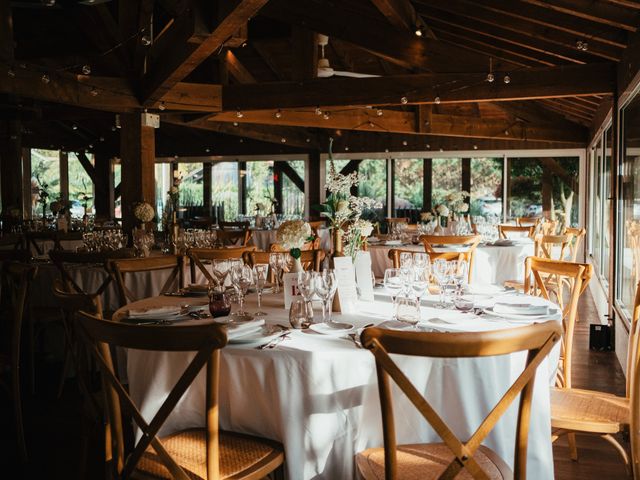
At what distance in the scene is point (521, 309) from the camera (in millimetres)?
2729

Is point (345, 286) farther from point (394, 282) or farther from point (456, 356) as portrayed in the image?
point (456, 356)

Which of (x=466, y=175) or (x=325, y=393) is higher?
(x=466, y=175)

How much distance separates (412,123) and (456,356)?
9459 millimetres

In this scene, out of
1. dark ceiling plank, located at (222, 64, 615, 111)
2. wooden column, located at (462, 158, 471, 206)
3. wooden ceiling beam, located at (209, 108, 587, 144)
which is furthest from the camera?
wooden column, located at (462, 158, 471, 206)

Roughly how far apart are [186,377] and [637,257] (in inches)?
158

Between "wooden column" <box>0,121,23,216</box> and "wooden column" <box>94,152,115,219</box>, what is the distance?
243 inches

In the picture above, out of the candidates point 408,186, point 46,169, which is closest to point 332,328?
point 408,186

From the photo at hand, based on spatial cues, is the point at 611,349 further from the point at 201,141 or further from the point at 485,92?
the point at 201,141

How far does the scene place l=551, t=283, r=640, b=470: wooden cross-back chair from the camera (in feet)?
7.91

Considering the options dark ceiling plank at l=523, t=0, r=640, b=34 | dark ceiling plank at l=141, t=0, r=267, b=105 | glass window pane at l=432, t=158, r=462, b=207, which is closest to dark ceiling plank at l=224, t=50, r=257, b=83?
dark ceiling plank at l=141, t=0, r=267, b=105

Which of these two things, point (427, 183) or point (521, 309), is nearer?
point (521, 309)

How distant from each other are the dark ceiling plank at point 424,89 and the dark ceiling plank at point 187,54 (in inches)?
55.9

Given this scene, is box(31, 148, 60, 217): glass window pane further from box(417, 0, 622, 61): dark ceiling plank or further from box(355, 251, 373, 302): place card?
box(355, 251, 373, 302): place card

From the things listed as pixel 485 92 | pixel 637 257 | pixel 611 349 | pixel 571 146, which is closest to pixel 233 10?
pixel 637 257
